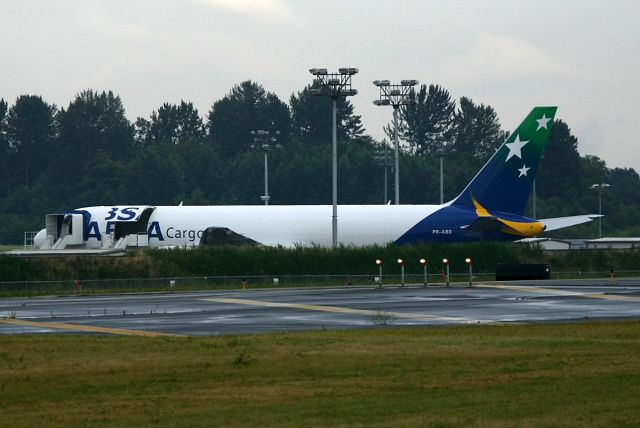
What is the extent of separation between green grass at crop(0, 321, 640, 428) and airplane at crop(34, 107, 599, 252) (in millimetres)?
40088

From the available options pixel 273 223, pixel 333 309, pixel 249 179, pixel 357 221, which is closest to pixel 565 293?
pixel 333 309

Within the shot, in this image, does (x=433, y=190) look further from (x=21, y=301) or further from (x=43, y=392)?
(x=43, y=392)

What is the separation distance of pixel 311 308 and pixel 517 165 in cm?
3136

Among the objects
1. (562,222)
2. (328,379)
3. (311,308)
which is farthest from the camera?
(562,222)

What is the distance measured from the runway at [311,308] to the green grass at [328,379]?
3.89m

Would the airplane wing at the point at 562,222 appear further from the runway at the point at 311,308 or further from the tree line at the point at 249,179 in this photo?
the tree line at the point at 249,179

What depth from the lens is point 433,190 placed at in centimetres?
17588

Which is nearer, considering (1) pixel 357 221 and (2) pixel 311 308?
(2) pixel 311 308

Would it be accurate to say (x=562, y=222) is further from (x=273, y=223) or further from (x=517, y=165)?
(x=273, y=223)

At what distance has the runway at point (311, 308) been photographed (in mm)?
36656

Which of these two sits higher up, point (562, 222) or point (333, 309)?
point (562, 222)

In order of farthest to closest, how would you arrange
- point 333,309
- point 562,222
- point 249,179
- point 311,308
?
point 249,179, point 562,222, point 311,308, point 333,309

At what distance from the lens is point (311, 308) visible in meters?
43.7

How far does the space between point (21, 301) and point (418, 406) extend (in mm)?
34003
